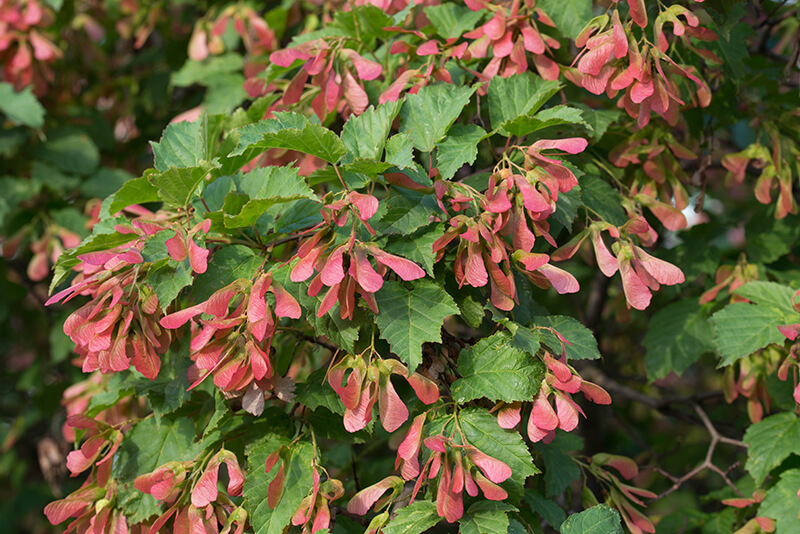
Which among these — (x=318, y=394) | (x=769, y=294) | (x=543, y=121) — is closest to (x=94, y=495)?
(x=318, y=394)

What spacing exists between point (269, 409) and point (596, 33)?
889 millimetres

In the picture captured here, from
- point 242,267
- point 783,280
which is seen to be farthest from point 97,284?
point 783,280

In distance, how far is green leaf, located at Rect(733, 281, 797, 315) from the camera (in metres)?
1.33

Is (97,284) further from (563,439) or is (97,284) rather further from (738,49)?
(738,49)

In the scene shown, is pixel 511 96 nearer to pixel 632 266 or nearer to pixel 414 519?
pixel 632 266

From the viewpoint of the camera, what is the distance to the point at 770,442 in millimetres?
1338

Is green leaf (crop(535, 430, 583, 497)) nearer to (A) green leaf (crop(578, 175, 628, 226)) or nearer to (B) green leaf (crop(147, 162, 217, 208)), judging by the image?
(A) green leaf (crop(578, 175, 628, 226))

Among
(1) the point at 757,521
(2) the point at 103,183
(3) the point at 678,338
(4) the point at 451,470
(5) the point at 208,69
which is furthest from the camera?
(2) the point at 103,183

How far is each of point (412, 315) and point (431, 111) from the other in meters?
0.40

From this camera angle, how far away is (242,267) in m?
1.08

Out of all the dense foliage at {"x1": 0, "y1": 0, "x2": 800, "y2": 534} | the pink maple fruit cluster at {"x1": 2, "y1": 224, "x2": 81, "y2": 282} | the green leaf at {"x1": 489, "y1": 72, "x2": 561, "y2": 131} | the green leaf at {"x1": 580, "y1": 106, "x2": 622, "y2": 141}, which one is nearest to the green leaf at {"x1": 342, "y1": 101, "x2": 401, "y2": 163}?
the dense foliage at {"x1": 0, "y1": 0, "x2": 800, "y2": 534}

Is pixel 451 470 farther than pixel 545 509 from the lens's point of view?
No

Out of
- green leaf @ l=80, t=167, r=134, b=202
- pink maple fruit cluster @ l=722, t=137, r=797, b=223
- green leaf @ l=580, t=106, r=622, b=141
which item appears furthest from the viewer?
green leaf @ l=80, t=167, r=134, b=202

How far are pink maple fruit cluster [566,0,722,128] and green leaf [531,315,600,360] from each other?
0.38 meters
